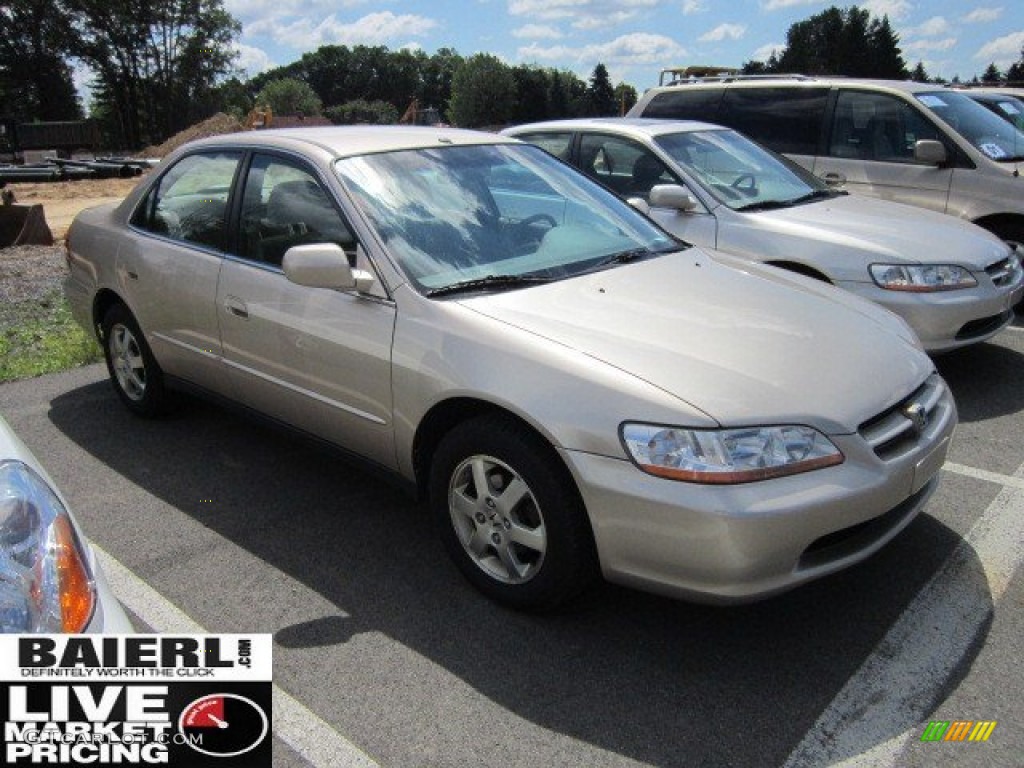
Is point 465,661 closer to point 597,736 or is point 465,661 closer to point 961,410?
point 597,736

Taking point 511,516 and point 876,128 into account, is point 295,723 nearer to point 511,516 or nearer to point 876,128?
point 511,516

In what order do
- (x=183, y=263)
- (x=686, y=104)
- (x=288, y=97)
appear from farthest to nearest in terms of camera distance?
(x=288, y=97), (x=686, y=104), (x=183, y=263)

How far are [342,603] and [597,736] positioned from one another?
1126 millimetres

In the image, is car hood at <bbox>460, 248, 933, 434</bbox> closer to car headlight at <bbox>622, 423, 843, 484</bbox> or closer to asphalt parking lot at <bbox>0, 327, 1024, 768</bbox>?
car headlight at <bbox>622, 423, 843, 484</bbox>

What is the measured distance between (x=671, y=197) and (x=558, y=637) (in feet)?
10.9

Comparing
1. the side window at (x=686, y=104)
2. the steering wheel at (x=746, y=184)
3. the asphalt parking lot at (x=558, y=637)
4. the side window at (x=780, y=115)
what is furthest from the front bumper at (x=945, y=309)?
the side window at (x=686, y=104)

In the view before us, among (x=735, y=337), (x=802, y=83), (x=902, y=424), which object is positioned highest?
(x=802, y=83)

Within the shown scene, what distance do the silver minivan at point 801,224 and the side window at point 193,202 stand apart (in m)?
2.22

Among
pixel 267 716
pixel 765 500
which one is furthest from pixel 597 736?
pixel 267 716

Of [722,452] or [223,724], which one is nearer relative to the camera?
[223,724]

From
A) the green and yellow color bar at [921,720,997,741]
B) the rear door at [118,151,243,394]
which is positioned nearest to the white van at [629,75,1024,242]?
the rear door at [118,151,243,394]

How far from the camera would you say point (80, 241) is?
5.16m

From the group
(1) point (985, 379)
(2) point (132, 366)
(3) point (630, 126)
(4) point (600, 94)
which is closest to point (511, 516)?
(2) point (132, 366)

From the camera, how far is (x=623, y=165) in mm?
6293
